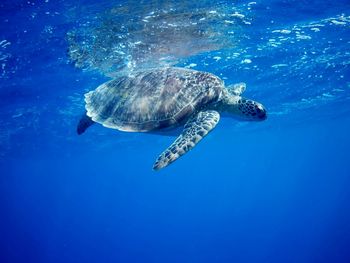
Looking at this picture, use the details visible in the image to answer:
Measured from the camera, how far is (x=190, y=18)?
11.4m

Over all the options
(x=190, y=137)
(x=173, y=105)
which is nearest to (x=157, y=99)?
(x=173, y=105)

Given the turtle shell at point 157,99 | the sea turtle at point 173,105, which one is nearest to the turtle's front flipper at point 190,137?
the sea turtle at point 173,105

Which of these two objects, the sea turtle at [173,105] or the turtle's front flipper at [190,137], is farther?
the sea turtle at [173,105]

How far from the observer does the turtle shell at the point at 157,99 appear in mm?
7559

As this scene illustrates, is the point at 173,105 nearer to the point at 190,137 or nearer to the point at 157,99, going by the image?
the point at 157,99

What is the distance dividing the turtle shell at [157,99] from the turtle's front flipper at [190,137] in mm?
289

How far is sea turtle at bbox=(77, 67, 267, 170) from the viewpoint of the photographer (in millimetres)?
7500

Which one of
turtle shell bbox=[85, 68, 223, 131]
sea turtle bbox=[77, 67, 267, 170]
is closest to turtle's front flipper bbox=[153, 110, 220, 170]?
sea turtle bbox=[77, 67, 267, 170]

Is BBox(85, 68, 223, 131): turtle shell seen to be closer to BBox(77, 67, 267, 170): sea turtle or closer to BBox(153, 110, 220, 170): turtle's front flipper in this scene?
BBox(77, 67, 267, 170): sea turtle

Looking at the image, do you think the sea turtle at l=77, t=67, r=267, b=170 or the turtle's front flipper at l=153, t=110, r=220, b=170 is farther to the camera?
the sea turtle at l=77, t=67, r=267, b=170

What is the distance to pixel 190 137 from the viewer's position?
672 cm

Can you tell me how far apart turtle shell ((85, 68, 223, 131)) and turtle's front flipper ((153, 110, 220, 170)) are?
29 cm

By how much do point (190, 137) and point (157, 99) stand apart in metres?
1.62

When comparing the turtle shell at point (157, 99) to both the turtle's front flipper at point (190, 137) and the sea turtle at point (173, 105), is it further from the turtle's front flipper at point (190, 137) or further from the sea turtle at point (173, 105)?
the turtle's front flipper at point (190, 137)
